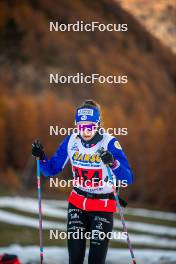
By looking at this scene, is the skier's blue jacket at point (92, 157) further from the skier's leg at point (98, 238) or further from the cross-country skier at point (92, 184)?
the skier's leg at point (98, 238)

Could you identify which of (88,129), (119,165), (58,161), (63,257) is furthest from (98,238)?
(63,257)

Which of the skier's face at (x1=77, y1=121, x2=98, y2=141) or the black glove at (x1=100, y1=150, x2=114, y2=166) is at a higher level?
the skier's face at (x1=77, y1=121, x2=98, y2=141)

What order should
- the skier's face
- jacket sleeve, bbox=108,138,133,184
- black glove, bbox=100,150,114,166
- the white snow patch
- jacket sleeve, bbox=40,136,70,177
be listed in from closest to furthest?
black glove, bbox=100,150,114,166
jacket sleeve, bbox=108,138,133,184
the skier's face
jacket sleeve, bbox=40,136,70,177
the white snow patch

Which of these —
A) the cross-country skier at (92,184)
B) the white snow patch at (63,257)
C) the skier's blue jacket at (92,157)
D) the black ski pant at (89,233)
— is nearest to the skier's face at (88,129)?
the cross-country skier at (92,184)

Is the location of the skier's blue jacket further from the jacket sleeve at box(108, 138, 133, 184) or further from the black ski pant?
the black ski pant

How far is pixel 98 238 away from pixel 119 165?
0.75 metres

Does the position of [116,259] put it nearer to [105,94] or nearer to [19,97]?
[19,97]

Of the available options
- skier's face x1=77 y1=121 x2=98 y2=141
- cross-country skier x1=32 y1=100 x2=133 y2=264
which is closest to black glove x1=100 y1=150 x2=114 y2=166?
cross-country skier x1=32 y1=100 x2=133 y2=264

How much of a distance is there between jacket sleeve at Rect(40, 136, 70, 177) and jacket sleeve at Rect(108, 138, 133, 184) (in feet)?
1.69

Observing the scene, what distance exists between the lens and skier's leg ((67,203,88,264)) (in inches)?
230

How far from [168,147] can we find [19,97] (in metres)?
58.5

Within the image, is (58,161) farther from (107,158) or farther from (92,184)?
(107,158)

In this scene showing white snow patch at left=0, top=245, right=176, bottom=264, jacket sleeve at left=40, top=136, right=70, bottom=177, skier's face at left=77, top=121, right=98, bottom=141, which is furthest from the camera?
white snow patch at left=0, top=245, right=176, bottom=264

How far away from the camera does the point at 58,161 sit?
20.4 ft
